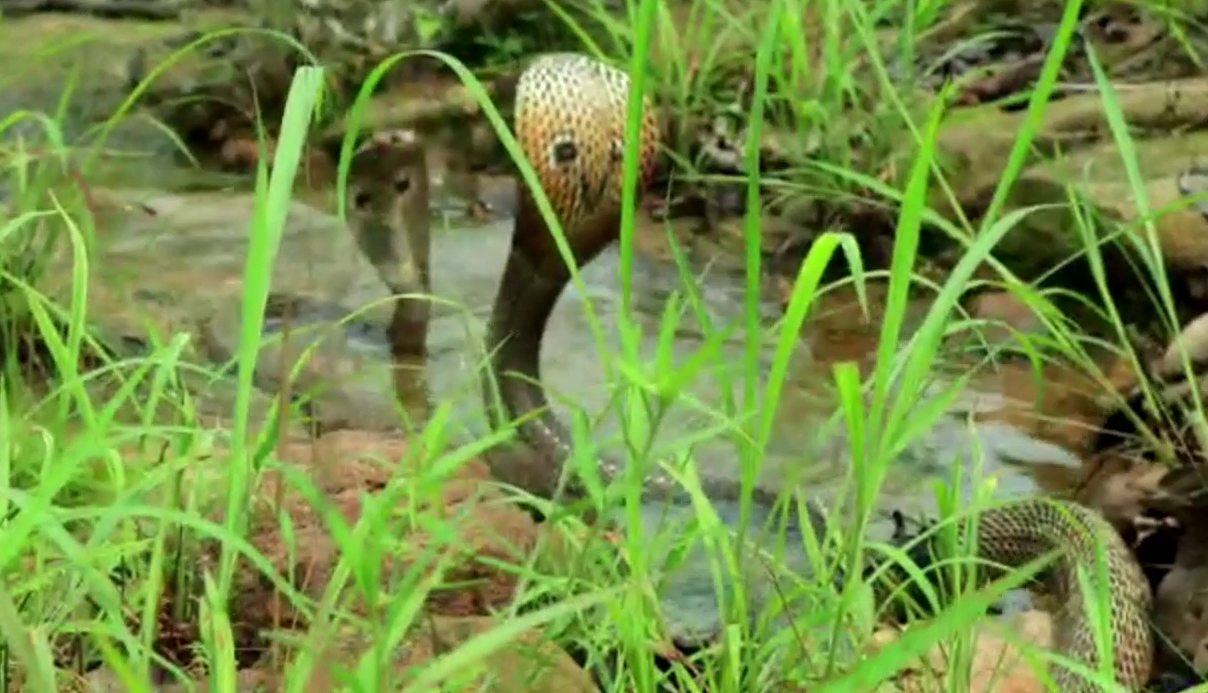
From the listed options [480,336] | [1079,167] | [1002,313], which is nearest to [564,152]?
[480,336]

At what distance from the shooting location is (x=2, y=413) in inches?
82.7

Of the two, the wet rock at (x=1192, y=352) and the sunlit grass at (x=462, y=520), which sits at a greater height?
the sunlit grass at (x=462, y=520)

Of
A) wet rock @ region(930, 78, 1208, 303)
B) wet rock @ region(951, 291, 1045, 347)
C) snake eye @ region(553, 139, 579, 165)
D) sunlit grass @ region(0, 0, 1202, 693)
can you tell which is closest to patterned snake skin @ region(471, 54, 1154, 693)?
snake eye @ region(553, 139, 579, 165)

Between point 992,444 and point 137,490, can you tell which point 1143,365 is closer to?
point 992,444

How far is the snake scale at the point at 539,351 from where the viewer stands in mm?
2686

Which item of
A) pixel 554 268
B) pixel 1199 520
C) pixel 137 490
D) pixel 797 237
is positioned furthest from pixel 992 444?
pixel 137 490

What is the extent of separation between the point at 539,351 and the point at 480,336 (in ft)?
0.74

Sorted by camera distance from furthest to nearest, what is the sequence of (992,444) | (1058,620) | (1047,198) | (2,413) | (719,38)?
(719,38)
(1047,198)
(992,444)
(1058,620)
(2,413)

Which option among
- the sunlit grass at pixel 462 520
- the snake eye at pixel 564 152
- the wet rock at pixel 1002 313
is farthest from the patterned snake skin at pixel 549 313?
the wet rock at pixel 1002 313

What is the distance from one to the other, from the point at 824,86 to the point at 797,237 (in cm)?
40

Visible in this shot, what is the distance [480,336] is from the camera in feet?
11.4

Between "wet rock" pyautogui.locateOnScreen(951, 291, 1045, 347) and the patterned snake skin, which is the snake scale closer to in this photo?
the patterned snake skin

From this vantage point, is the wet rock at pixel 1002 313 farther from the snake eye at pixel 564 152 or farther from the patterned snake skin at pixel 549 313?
the snake eye at pixel 564 152

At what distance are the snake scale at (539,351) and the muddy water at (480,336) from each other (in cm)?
8
